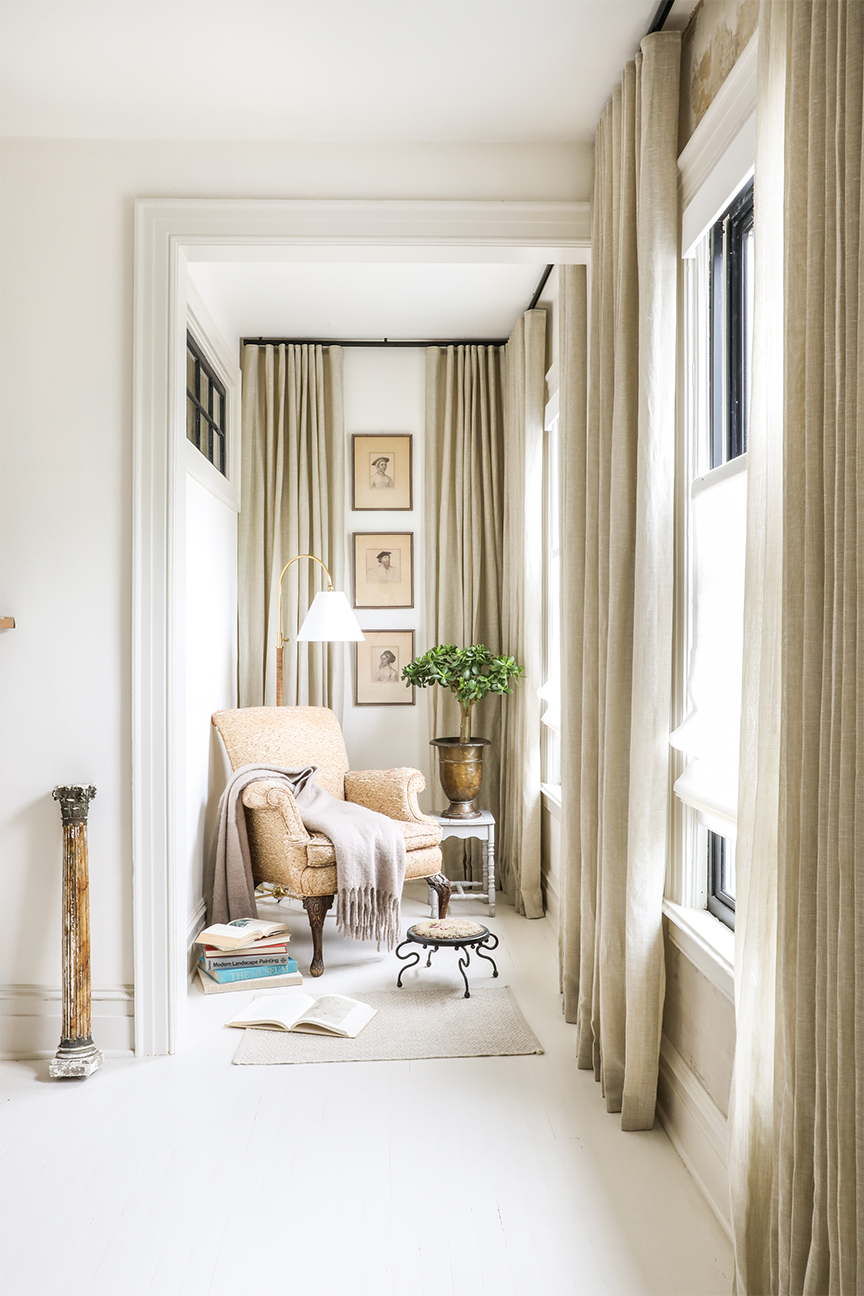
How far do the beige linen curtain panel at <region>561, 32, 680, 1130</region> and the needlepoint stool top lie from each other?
1.83 feet

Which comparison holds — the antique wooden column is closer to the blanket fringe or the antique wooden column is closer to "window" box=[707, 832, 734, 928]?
the blanket fringe

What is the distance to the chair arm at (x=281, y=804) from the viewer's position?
3252mm

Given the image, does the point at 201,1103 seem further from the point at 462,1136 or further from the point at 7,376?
the point at 7,376

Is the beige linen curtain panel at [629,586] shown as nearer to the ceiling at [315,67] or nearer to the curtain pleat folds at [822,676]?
the ceiling at [315,67]

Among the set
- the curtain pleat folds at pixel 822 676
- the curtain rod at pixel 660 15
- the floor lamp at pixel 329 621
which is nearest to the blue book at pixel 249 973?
the floor lamp at pixel 329 621

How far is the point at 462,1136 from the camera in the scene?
211 centimetres

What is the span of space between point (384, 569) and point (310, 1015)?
2.42 meters

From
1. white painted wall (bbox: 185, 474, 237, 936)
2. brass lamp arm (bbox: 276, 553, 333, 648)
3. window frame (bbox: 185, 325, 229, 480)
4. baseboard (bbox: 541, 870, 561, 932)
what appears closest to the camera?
white painted wall (bbox: 185, 474, 237, 936)

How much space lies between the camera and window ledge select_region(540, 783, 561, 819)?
3559mm

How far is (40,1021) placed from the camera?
2.55 metres

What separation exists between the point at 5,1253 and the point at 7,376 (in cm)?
223

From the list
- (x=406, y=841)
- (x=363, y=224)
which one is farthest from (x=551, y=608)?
(x=363, y=224)

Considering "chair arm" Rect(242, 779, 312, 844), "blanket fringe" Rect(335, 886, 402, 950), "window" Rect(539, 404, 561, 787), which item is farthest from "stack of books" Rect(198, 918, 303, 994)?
"window" Rect(539, 404, 561, 787)

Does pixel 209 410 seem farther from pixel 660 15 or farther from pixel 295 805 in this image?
pixel 660 15
